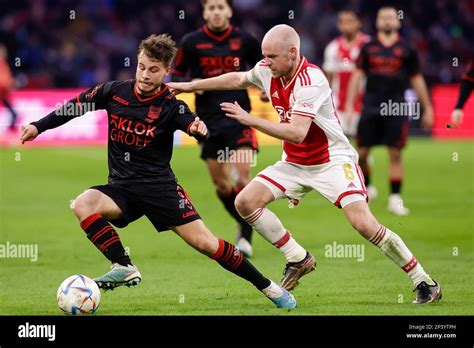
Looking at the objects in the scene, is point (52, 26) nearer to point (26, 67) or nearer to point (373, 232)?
point (26, 67)

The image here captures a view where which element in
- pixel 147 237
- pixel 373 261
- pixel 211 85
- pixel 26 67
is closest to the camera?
pixel 211 85

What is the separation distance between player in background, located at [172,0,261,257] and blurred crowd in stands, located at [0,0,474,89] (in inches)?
678

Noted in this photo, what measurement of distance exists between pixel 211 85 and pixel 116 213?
57.2 inches

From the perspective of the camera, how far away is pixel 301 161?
841 cm

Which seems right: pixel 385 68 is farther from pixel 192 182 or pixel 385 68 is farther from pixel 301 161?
pixel 301 161

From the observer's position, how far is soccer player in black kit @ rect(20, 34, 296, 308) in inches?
303

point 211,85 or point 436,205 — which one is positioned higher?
point 211,85

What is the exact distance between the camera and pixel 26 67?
28.7 m

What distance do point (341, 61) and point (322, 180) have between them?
1046cm

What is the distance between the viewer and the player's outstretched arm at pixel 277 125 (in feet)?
24.0

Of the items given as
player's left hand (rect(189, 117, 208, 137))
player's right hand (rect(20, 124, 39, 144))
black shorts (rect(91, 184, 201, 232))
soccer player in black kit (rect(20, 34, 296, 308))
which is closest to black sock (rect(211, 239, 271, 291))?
soccer player in black kit (rect(20, 34, 296, 308))

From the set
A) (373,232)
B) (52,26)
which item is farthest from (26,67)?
(373,232)

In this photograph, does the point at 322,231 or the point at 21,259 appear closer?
the point at 21,259

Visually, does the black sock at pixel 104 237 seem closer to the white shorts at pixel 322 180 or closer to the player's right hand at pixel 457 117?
the white shorts at pixel 322 180
